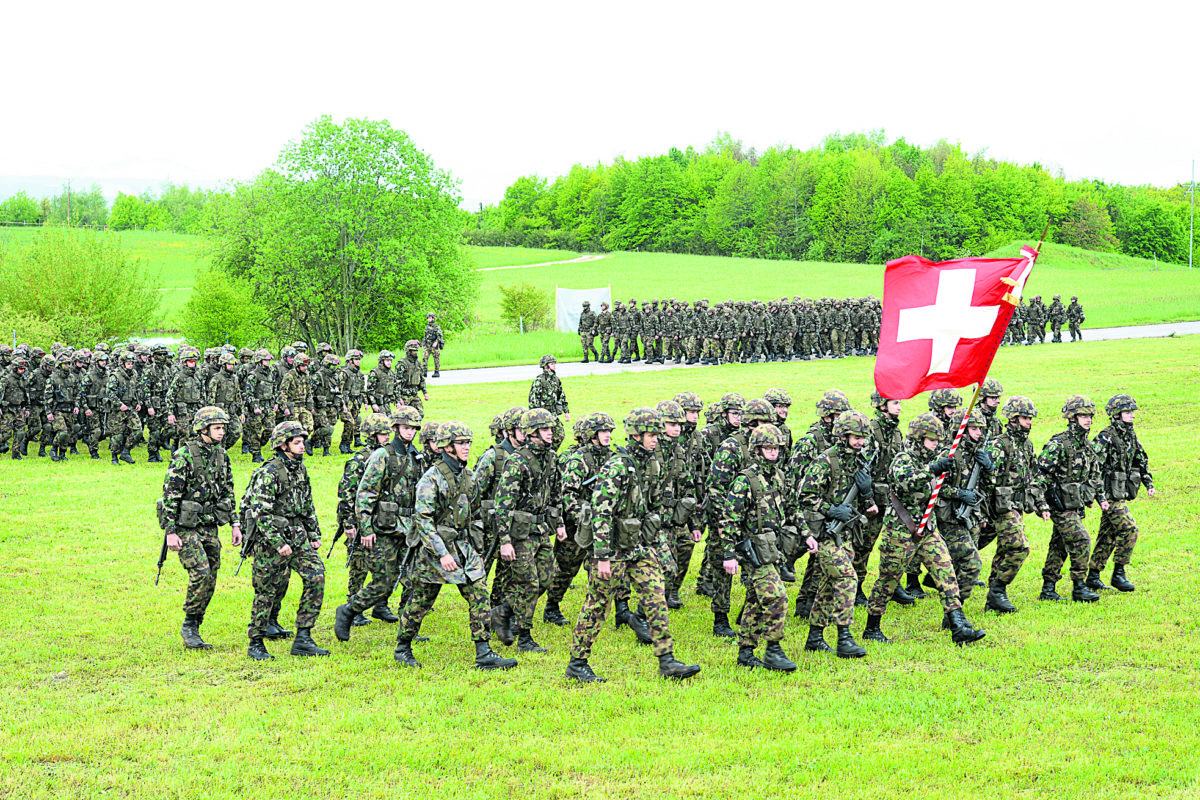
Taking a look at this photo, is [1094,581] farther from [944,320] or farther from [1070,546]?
[944,320]

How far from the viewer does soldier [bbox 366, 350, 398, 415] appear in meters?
21.9

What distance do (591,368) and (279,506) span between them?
90.6 ft

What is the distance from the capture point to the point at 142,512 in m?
16.5

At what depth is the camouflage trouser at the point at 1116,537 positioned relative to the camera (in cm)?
1137

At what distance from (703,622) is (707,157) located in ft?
428

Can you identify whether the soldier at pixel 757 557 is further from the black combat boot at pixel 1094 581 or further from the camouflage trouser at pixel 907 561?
the black combat boot at pixel 1094 581

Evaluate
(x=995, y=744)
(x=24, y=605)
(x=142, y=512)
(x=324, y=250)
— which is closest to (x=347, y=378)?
(x=142, y=512)

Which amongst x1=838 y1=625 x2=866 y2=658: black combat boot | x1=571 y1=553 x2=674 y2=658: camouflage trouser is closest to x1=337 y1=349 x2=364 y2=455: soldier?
x1=571 y1=553 x2=674 y2=658: camouflage trouser

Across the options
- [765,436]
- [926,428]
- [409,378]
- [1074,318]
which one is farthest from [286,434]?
[1074,318]

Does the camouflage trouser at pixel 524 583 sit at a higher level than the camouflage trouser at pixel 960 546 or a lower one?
lower

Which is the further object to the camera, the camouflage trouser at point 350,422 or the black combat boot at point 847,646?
the camouflage trouser at point 350,422

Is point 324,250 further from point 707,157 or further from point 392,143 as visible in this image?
point 707,157

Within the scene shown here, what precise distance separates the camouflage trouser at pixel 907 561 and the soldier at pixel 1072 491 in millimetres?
2004

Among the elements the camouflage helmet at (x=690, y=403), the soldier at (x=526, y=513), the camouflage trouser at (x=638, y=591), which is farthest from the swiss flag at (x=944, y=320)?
the soldier at (x=526, y=513)
